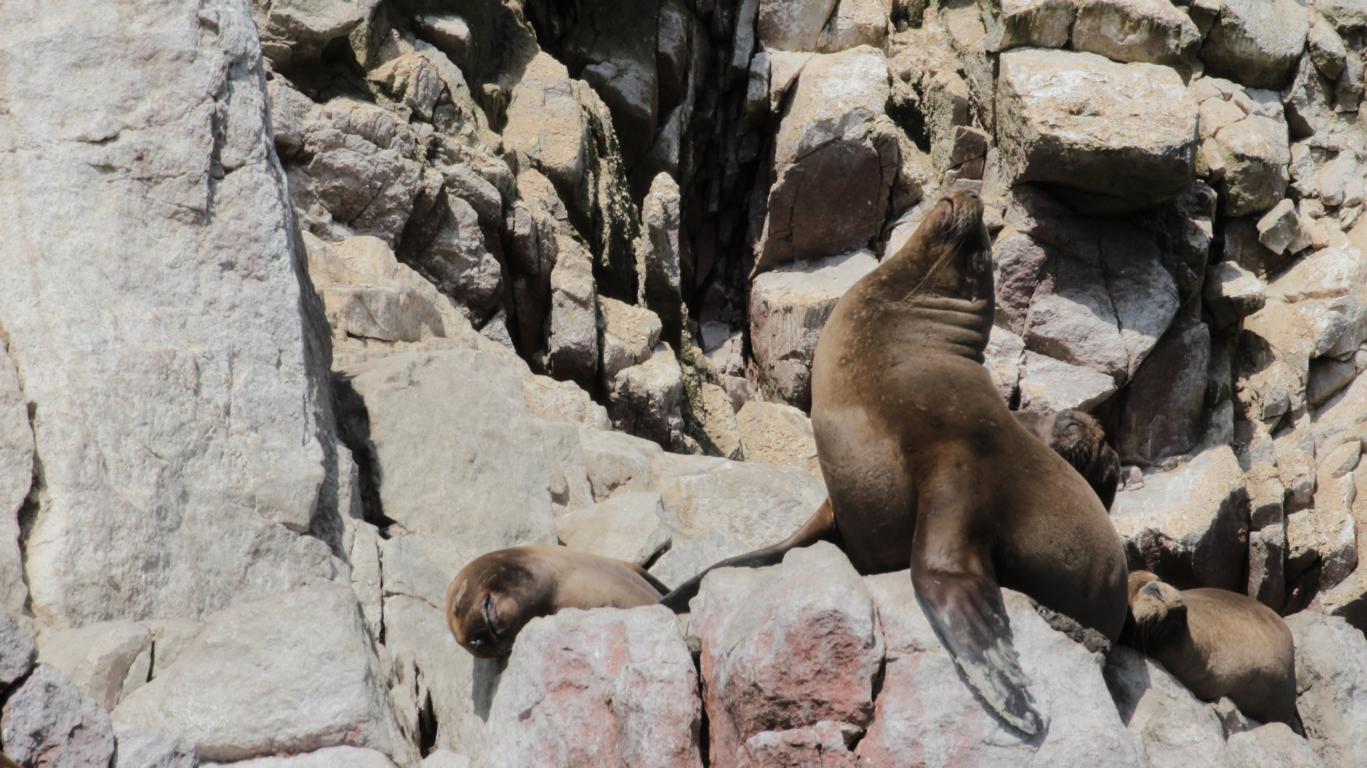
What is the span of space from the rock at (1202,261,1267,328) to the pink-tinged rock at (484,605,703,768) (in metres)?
12.0

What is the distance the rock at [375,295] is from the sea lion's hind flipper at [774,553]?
9.90 ft

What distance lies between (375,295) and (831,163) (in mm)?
8772

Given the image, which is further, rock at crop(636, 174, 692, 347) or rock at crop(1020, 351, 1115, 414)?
rock at crop(1020, 351, 1115, 414)

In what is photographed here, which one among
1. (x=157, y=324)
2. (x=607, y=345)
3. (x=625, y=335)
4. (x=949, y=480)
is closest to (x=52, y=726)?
(x=157, y=324)

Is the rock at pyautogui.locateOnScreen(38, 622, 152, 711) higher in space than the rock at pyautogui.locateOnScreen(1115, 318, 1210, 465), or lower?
higher

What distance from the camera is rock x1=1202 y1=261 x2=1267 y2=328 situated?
1455cm

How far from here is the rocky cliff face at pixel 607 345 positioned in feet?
13.3

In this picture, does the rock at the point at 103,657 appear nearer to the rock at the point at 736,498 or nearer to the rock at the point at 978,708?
the rock at the point at 978,708

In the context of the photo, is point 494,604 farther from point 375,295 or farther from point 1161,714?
point 375,295

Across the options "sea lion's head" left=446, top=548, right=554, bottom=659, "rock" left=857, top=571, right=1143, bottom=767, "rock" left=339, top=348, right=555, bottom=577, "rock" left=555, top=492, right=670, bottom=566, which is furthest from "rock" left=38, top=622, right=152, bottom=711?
"rock" left=857, top=571, right=1143, bottom=767

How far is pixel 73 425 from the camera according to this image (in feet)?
15.7

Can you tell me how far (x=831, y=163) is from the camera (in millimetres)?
15156

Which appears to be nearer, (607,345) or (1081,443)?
(1081,443)

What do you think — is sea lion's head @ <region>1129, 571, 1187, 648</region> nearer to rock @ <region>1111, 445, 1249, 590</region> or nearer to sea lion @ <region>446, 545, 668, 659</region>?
sea lion @ <region>446, 545, 668, 659</region>
